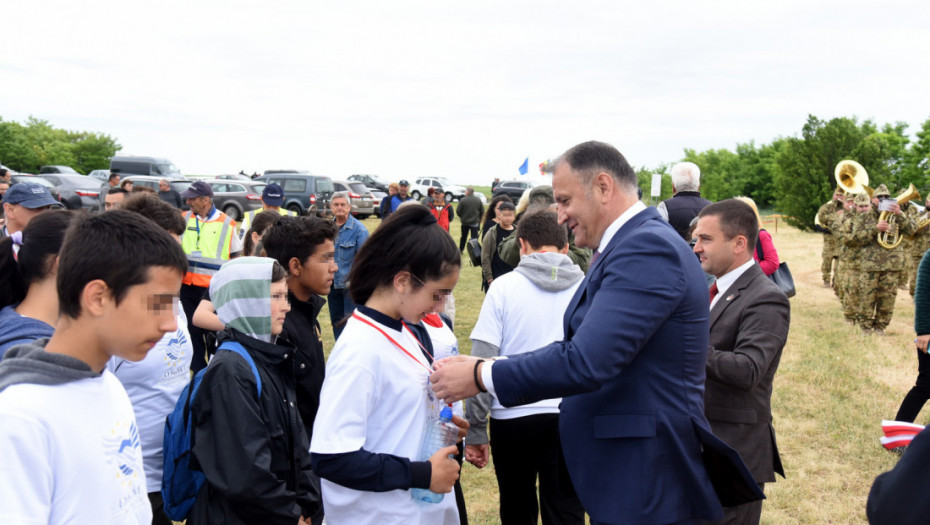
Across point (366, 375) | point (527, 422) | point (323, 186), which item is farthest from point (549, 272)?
point (323, 186)

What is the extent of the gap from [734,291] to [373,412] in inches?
78.0

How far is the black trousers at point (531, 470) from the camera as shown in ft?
10.9

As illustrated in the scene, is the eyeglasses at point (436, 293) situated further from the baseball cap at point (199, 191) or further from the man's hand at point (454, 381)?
the baseball cap at point (199, 191)

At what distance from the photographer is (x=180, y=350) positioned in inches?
110

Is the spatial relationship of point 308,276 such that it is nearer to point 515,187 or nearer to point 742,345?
point 742,345

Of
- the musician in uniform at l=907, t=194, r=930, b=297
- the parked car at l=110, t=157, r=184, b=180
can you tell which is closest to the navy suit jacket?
the musician in uniform at l=907, t=194, r=930, b=297

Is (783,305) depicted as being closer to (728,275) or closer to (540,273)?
(728,275)

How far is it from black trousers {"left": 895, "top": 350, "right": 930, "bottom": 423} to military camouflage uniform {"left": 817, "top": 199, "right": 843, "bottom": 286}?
753 centimetres

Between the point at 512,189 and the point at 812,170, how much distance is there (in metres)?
16.5

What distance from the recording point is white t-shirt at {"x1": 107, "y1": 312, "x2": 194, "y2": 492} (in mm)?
2598

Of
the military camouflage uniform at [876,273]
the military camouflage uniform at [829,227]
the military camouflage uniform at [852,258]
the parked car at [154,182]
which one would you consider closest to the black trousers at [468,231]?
the military camouflage uniform at [829,227]

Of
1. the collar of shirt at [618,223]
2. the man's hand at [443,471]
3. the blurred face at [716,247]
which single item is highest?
the collar of shirt at [618,223]

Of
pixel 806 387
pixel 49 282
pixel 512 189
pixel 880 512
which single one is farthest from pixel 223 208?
pixel 880 512

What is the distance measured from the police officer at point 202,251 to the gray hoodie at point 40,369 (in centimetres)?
481
